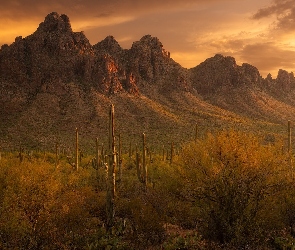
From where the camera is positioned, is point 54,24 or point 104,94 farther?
point 54,24

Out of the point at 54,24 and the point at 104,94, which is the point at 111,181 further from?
the point at 54,24

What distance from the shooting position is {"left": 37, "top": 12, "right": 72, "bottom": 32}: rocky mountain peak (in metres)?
131

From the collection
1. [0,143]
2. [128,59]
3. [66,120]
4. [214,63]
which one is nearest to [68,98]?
[66,120]

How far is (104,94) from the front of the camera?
105000mm

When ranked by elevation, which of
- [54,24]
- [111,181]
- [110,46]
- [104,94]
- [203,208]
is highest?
[54,24]

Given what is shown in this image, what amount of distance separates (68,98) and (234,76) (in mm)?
96268

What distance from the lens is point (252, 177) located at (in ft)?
46.7

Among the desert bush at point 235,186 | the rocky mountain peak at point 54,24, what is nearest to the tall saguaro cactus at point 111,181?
the desert bush at point 235,186

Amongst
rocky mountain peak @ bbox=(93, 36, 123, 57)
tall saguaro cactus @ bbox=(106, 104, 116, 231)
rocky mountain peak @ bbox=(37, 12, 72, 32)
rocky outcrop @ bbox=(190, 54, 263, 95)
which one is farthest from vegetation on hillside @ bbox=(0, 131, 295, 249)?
rocky outcrop @ bbox=(190, 54, 263, 95)

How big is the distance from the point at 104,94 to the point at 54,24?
4611 cm

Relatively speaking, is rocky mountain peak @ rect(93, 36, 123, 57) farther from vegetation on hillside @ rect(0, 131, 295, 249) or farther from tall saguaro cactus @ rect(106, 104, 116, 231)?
tall saguaro cactus @ rect(106, 104, 116, 231)

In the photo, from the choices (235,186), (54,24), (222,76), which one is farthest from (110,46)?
(235,186)

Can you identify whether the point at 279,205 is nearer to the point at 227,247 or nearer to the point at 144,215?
the point at 227,247

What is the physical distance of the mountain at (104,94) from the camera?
81312 millimetres
